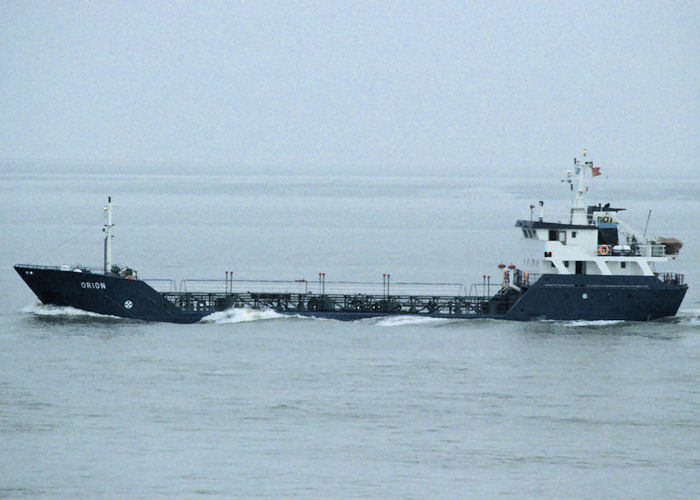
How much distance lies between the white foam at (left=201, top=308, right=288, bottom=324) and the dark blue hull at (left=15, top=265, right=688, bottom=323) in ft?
1.18

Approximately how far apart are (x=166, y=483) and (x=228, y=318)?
19.5 meters

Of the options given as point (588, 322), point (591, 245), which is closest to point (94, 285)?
point (588, 322)

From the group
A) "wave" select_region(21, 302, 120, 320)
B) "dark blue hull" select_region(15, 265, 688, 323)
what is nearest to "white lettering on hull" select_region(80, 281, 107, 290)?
"dark blue hull" select_region(15, 265, 688, 323)

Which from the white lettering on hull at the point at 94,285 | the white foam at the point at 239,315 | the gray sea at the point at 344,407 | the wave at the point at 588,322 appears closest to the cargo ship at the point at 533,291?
the white lettering on hull at the point at 94,285

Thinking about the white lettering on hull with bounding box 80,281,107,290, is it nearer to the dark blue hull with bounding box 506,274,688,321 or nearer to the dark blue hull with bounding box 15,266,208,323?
the dark blue hull with bounding box 15,266,208,323

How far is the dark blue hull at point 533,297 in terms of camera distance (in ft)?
156

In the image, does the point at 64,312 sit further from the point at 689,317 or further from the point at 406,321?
the point at 689,317

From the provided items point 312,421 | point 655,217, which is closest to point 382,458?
point 312,421

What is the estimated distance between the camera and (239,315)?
1907 inches

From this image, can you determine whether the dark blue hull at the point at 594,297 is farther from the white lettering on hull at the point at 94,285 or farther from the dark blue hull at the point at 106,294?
the white lettering on hull at the point at 94,285

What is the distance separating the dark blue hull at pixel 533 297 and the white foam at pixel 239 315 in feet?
1.18

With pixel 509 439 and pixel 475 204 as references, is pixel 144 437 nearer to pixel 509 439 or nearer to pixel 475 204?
pixel 509 439

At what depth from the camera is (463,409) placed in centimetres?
3538

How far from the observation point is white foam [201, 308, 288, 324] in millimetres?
48094
